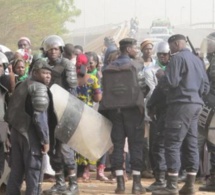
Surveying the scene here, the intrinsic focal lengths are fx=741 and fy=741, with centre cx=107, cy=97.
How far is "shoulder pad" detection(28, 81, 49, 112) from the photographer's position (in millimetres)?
8078

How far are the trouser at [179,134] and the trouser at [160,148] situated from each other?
0.61m

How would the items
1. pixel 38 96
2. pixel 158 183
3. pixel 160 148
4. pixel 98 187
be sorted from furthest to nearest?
pixel 98 187 < pixel 160 148 < pixel 158 183 < pixel 38 96

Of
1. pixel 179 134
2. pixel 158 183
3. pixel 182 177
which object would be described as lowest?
pixel 182 177

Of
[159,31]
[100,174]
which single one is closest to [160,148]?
[100,174]

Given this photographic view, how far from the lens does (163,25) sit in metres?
64.3

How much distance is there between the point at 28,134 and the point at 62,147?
1.38 metres

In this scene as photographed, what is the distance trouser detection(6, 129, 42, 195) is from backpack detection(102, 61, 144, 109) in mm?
1818

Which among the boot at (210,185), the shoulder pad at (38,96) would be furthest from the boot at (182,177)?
the shoulder pad at (38,96)

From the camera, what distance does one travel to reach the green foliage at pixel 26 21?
166 ft

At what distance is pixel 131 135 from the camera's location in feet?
32.2

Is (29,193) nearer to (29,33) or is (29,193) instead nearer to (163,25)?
A: (29,33)

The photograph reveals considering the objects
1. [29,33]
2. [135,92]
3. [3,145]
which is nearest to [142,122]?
[135,92]

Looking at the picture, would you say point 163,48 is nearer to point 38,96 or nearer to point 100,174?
point 100,174

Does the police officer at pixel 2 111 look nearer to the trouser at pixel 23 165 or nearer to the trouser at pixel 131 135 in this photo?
the trouser at pixel 23 165
